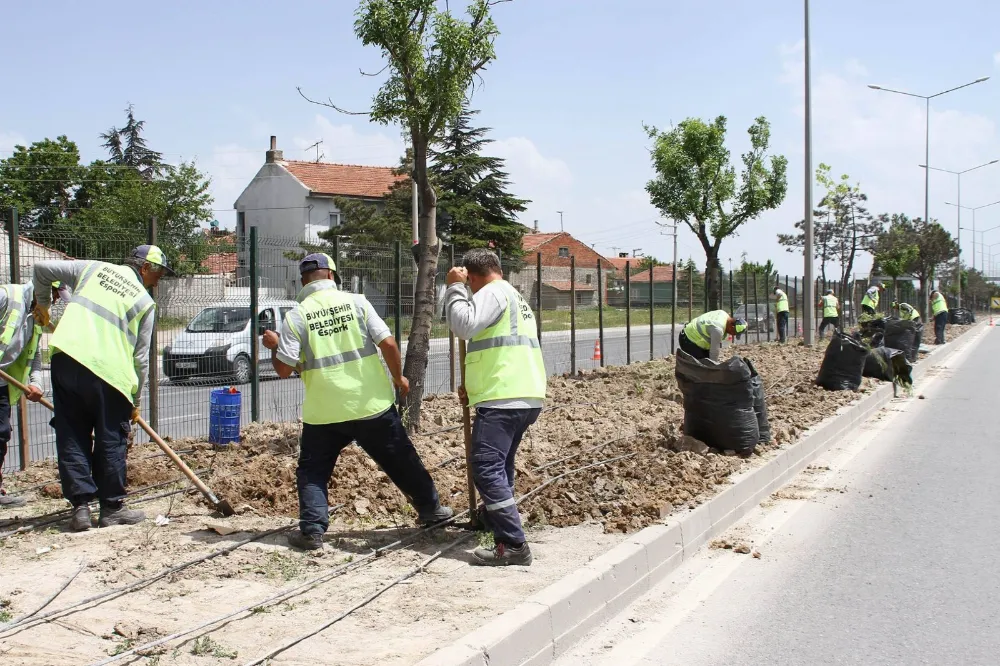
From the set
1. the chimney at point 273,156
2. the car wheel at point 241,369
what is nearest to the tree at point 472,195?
the chimney at point 273,156

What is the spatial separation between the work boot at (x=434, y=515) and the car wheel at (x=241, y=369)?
14.8ft

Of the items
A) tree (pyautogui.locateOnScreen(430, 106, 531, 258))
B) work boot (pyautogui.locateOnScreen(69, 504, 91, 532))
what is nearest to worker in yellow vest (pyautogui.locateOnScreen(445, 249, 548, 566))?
work boot (pyautogui.locateOnScreen(69, 504, 91, 532))

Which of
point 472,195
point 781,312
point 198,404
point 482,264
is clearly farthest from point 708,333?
point 472,195

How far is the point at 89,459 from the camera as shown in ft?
18.9

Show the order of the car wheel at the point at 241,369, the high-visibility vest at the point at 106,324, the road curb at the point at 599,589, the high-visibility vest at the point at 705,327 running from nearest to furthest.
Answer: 1. the road curb at the point at 599,589
2. the high-visibility vest at the point at 106,324
3. the high-visibility vest at the point at 705,327
4. the car wheel at the point at 241,369

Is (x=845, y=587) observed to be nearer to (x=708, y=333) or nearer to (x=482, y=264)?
→ (x=482, y=264)

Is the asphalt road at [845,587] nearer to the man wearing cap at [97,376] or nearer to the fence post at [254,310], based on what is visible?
the man wearing cap at [97,376]

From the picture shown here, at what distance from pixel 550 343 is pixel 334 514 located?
8.92 metres

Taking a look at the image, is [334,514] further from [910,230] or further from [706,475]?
[910,230]

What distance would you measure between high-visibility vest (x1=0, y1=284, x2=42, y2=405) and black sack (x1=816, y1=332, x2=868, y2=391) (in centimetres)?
1102

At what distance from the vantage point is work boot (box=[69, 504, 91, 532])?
5.59 meters

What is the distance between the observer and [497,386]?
5125 millimetres

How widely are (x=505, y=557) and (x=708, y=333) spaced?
14.6ft

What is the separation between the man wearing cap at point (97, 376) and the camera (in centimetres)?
555
